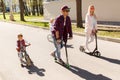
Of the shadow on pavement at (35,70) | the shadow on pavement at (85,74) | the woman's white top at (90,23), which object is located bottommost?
the shadow on pavement at (35,70)

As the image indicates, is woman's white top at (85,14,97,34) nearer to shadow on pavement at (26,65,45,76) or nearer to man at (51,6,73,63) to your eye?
man at (51,6,73,63)

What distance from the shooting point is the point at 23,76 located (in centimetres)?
866

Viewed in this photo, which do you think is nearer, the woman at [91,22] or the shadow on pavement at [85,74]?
the shadow on pavement at [85,74]

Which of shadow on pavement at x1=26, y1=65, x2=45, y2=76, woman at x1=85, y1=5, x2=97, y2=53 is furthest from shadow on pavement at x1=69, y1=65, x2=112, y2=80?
woman at x1=85, y1=5, x2=97, y2=53

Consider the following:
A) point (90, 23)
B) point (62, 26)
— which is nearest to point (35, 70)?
point (62, 26)

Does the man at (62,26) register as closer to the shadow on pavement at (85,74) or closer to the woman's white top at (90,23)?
the shadow on pavement at (85,74)

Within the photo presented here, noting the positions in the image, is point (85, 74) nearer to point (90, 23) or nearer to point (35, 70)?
point (35, 70)

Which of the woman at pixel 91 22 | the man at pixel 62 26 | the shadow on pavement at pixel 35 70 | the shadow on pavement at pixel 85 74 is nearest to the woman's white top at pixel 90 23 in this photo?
the woman at pixel 91 22

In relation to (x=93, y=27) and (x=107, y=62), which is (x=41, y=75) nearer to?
(x=107, y=62)

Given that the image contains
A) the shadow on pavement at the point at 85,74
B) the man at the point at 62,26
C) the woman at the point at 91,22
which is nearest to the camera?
the shadow on pavement at the point at 85,74

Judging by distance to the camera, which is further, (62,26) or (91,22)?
(91,22)

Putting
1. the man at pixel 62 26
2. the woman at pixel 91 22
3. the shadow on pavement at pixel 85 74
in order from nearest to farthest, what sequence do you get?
the shadow on pavement at pixel 85 74
the man at pixel 62 26
the woman at pixel 91 22

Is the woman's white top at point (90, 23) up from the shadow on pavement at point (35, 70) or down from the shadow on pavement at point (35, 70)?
up

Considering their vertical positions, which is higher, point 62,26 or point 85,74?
point 62,26
